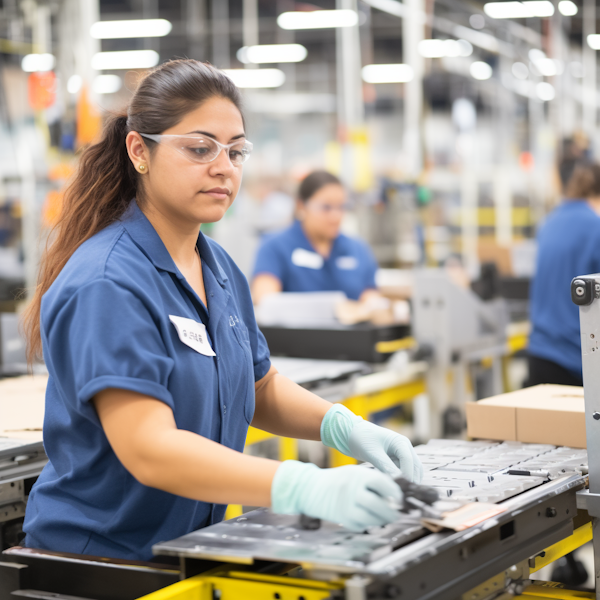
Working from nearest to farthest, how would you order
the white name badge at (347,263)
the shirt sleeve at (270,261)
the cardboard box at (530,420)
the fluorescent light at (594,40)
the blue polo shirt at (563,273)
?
the cardboard box at (530,420), the blue polo shirt at (563,273), the shirt sleeve at (270,261), the white name badge at (347,263), the fluorescent light at (594,40)

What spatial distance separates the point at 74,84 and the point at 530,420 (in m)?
3.80

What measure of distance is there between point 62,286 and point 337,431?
2.22 feet

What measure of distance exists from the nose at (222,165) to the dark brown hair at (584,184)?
258cm

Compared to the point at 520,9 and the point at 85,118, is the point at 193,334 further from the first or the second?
the point at 520,9

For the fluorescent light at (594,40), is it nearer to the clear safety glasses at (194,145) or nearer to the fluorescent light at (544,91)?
the fluorescent light at (544,91)

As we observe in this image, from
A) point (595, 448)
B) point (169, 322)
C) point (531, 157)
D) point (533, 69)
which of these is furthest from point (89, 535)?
point (531, 157)

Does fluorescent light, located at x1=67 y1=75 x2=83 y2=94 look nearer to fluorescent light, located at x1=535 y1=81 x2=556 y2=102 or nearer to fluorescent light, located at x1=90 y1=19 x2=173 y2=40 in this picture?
fluorescent light, located at x1=90 y1=19 x2=173 y2=40

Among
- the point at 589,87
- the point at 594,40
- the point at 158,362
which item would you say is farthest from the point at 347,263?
the point at 589,87

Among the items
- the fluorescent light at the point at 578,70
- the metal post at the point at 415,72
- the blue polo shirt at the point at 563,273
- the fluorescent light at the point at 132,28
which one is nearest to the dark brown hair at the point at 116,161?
the blue polo shirt at the point at 563,273

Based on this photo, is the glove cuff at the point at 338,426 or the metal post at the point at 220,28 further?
the metal post at the point at 220,28

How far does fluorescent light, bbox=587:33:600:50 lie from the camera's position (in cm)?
1209

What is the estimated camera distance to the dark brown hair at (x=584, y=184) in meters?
3.67

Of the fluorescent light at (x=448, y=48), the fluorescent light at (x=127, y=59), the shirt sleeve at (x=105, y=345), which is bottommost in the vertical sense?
the shirt sleeve at (x=105, y=345)

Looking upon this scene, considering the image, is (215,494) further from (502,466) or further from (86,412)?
(502,466)
